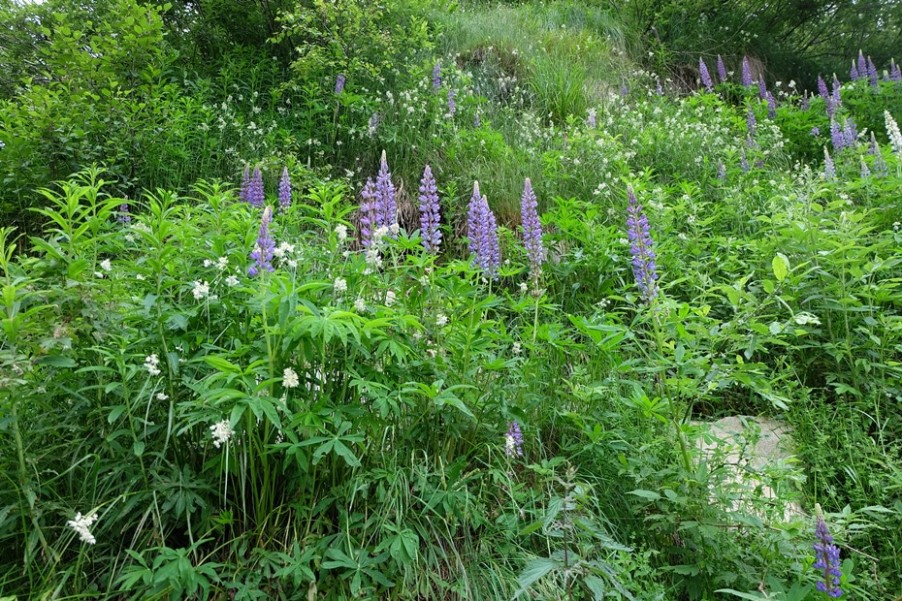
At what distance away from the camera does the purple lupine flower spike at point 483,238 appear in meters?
2.87

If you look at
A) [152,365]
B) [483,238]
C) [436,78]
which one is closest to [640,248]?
[483,238]

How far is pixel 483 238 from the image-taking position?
9.45 feet

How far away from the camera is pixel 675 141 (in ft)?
17.2

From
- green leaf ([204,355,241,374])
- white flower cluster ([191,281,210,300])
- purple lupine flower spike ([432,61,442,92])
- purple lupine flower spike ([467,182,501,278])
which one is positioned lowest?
green leaf ([204,355,241,374])

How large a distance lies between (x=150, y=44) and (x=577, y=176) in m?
3.56

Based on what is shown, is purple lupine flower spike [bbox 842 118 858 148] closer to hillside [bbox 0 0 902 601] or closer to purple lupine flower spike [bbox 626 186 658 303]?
hillside [bbox 0 0 902 601]

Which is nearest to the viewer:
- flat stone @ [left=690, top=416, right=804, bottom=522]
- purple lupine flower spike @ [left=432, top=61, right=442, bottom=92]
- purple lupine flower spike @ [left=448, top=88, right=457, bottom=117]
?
flat stone @ [left=690, top=416, right=804, bottom=522]

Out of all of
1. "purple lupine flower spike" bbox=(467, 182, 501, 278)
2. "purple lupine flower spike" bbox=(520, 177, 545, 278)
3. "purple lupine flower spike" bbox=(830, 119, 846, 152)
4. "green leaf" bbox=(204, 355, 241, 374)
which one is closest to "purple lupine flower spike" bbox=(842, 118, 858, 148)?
"purple lupine flower spike" bbox=(830, 119, 846, 152)

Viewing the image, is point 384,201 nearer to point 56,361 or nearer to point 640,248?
point 640,248

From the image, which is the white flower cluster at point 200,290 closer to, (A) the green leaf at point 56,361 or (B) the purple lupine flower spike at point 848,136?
(A) the green leaf at point 56,361

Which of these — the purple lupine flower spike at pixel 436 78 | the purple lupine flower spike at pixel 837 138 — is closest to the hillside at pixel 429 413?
the purple lupine flower spike at pixel 837 138

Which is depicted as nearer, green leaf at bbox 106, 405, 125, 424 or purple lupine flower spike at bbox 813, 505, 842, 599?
purple lupine flower spike at bbox 813, 505, 842, 599

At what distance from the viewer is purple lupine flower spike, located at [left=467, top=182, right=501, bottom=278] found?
2869mm

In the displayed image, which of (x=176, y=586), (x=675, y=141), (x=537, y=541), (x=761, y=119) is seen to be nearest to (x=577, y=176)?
(x=675, y=141)
